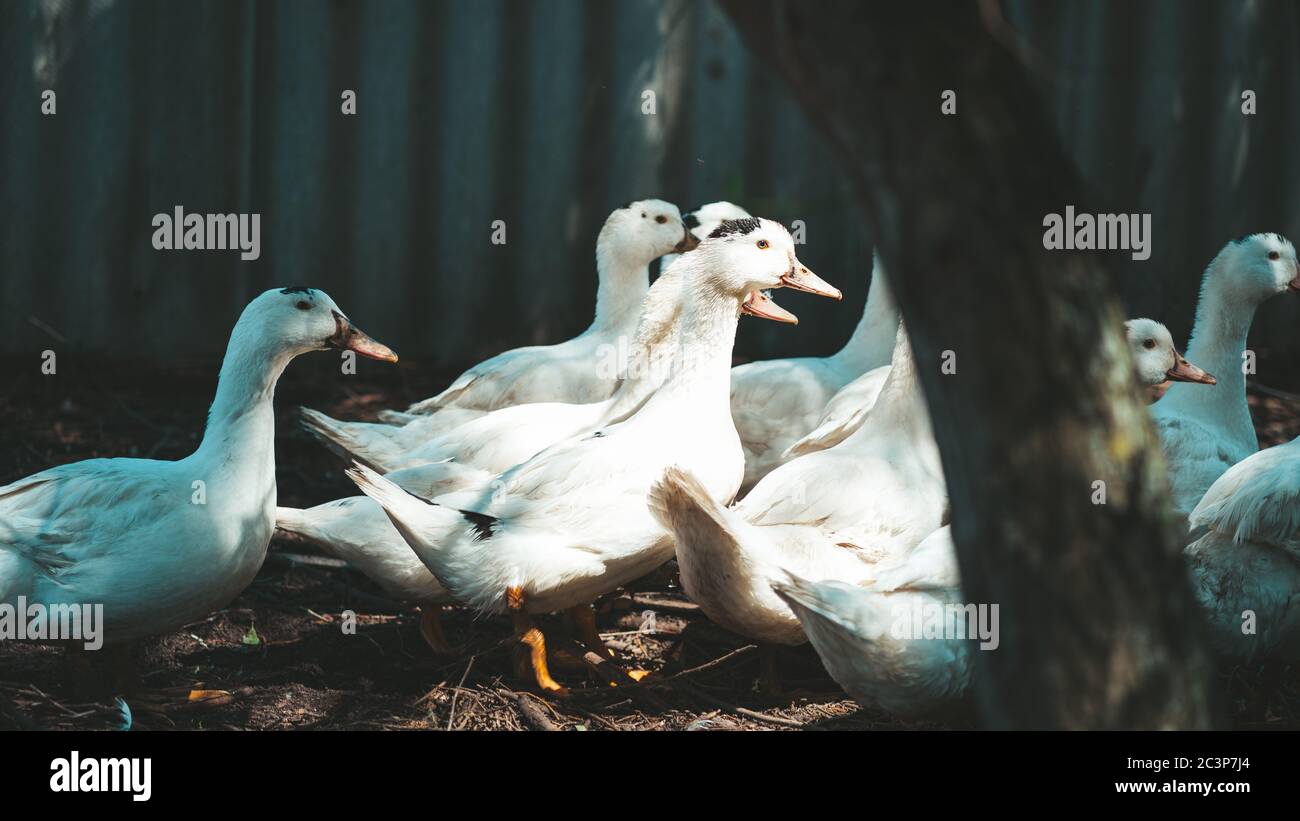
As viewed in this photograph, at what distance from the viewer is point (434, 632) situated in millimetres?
4961

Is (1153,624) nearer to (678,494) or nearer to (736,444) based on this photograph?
(678,494)

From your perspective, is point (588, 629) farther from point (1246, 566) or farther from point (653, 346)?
point (1246, 566)

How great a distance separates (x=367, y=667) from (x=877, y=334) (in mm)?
2879

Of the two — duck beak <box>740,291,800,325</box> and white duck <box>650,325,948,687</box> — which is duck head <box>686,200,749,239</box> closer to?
duck beak <box>740,291,800,325</box>

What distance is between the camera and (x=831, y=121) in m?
2.11

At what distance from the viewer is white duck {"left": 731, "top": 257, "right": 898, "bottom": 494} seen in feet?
19.4

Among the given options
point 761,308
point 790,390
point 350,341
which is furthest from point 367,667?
point 790,390

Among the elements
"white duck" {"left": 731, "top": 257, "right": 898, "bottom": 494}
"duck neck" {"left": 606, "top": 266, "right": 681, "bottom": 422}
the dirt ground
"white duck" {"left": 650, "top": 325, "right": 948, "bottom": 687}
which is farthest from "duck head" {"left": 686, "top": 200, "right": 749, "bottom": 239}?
the dirt ground

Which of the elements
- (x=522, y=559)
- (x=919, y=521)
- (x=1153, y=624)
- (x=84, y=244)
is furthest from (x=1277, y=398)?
(x=84, y=244)

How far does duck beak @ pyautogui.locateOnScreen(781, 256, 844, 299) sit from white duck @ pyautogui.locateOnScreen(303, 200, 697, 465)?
1.19 metres

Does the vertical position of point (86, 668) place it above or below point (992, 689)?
below

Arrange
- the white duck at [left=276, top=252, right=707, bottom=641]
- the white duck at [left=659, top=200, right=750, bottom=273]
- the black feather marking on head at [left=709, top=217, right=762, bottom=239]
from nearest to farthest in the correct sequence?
the white duck at [left=276, top=252, right=707, bottom=641]
the black feather marking on head at [left=709, top=217, right=762, bottom=239]
the white duck at [left=659, top=200, right=750, bottom=273]

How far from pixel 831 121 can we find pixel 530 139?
5178 mm

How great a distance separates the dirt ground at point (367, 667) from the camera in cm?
414
